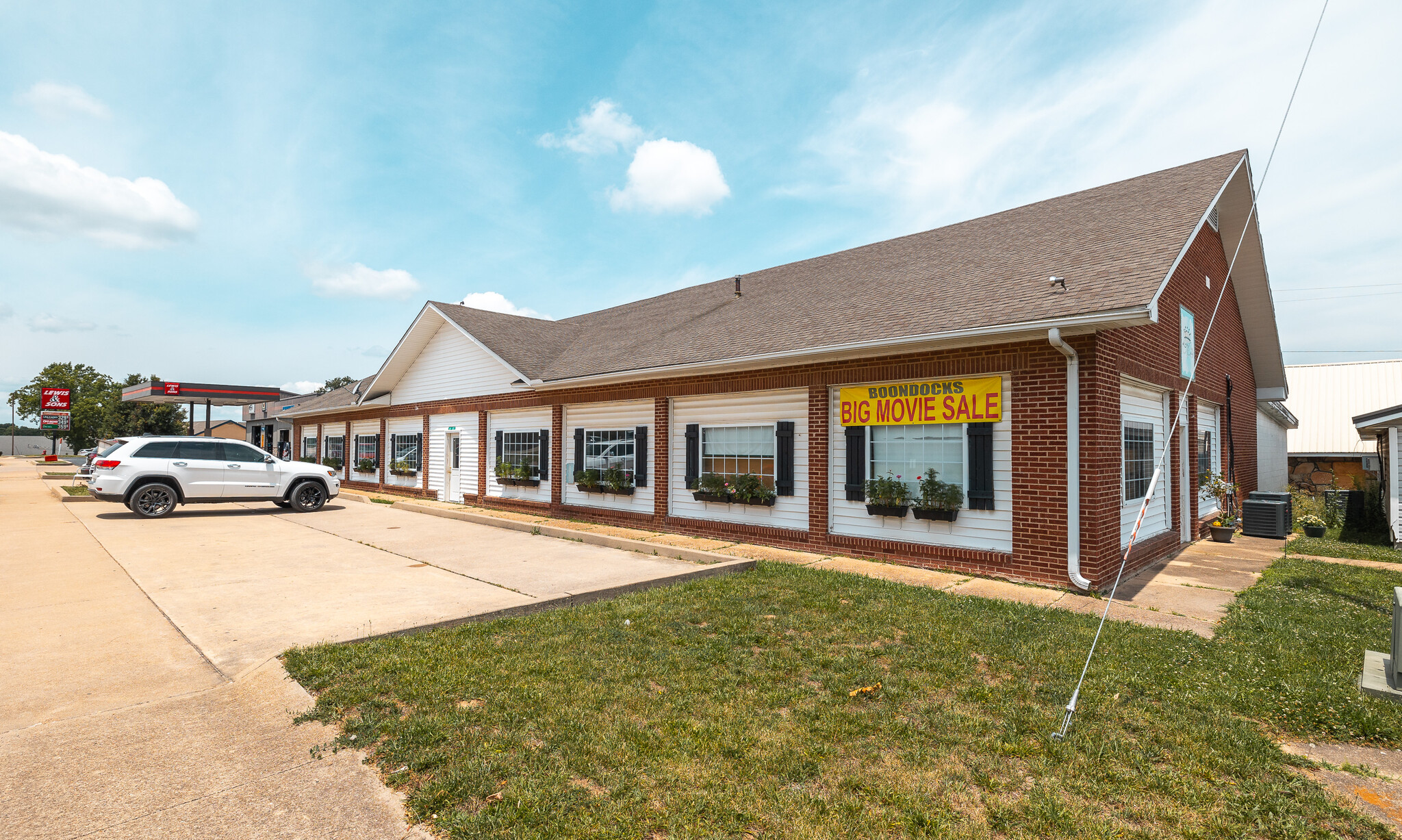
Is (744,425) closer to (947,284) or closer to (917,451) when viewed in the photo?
(917,451)

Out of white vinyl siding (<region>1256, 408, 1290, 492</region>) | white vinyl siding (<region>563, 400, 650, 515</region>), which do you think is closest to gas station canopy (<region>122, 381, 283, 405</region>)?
white vinyl siding (<region>563, 400, 650, 515</region>)

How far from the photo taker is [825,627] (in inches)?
246

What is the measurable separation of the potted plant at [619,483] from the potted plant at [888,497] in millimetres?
5760

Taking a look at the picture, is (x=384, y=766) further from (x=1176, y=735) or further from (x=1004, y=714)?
(x=1176, y=735)

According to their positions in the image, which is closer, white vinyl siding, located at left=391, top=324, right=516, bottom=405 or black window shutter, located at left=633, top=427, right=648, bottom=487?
black window shutter, located at left=633, top=427, right=648, bottom=487

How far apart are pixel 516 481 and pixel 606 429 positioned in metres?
3.69

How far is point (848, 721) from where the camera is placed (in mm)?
4227

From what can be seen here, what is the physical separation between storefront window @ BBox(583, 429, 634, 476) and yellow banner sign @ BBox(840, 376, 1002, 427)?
18.1 ft

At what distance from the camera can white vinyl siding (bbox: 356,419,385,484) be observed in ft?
79.3

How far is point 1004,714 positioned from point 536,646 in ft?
11.7

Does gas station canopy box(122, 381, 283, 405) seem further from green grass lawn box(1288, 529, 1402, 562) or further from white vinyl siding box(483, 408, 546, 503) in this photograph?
green grass lawn box(1288, 529, 1402, 562)

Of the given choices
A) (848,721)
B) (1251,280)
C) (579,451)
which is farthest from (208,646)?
(1251,280)

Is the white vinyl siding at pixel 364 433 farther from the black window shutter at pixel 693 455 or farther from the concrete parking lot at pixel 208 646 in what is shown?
the black window shutter at pixel 693 455

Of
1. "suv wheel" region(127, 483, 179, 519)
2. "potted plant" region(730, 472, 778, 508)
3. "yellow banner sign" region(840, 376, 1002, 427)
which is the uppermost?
A: "yellow banner sign" region(840, 376, 1002, 427)
